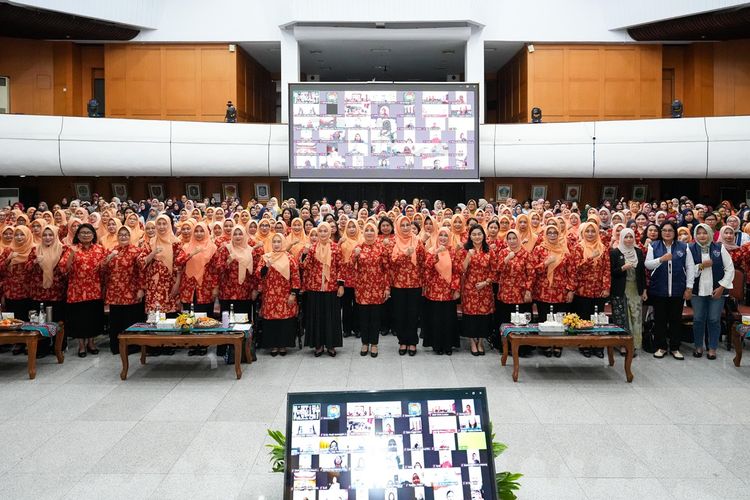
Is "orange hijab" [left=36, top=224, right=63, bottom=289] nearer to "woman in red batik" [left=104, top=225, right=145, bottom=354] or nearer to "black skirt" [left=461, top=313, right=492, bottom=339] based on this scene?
"woman in red batik" [left=104, top=225, right=145, bottom=354]

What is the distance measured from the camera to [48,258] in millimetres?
7543

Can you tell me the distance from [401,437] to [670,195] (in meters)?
19.9

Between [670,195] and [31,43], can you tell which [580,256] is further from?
[31,43]

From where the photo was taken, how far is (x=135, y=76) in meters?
20.1

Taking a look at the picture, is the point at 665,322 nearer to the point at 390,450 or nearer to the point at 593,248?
the point at 593,248

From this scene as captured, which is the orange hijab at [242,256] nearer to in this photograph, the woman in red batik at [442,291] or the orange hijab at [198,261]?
the orange hijab at [198,261]

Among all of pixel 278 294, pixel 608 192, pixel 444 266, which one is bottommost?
pixel 278 294

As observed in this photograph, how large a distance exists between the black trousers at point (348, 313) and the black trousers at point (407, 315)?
1262 millimetres

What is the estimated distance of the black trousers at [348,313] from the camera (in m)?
8.80

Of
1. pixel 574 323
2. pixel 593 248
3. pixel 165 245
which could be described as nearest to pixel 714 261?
pixel 593 248

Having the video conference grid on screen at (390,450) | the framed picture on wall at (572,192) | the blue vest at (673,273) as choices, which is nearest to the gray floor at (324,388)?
the blue vest at (673,273)

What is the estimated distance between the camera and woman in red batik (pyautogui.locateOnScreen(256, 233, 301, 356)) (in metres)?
7.46

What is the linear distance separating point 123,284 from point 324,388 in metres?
3.19

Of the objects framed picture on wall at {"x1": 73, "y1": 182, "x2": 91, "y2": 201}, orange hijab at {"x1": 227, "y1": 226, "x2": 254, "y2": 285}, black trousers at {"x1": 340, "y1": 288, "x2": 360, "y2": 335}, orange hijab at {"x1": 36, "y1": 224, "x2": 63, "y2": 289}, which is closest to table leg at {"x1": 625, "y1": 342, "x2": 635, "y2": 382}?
black trousers at {"x1": 340, "y1": 288, "x2": 360, "y2": 335}
